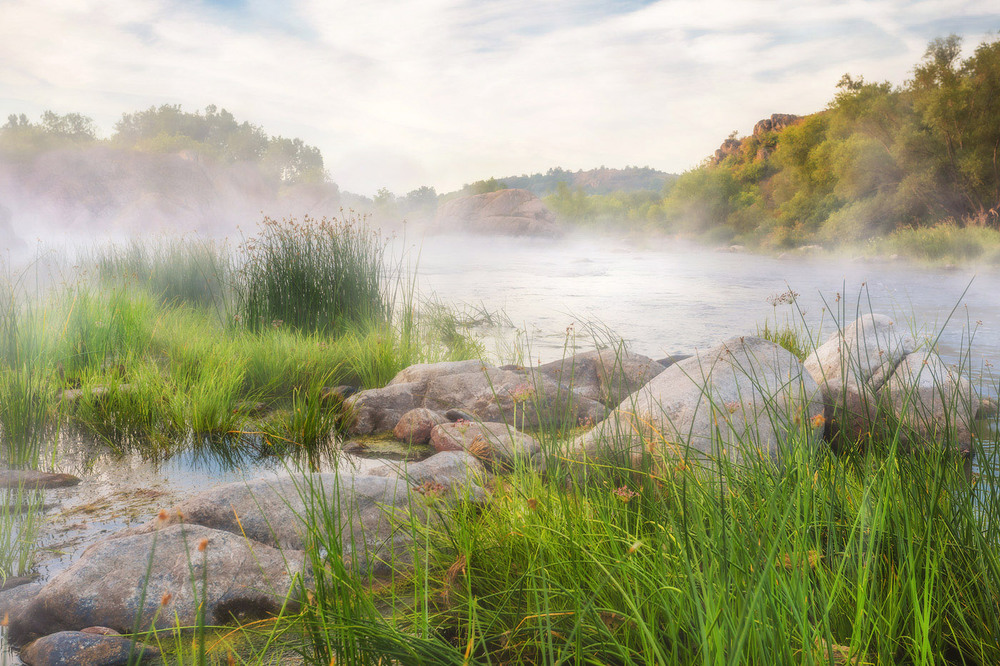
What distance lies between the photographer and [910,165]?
21656 mm

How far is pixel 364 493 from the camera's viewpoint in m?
2.17

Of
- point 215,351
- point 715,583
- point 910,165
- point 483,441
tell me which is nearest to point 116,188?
point 215,351

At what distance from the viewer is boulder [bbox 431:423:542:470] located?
240cm

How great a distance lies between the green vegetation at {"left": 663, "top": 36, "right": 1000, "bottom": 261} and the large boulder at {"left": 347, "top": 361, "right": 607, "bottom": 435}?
1748cm

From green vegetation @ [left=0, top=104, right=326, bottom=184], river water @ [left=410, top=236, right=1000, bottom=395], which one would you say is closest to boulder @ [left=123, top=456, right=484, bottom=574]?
river water @ [left=410, top=236, right=1000, bottom=395]

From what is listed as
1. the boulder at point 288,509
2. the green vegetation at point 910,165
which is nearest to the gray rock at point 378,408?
the boulder at point 288,509

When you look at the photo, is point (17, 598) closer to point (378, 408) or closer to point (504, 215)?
point (378, 408)

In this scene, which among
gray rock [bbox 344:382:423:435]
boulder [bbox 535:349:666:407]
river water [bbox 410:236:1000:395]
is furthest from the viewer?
river water [bbox 410:236:1000:395]

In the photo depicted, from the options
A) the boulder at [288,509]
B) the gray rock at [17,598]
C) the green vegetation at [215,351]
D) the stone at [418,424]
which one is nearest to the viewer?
the gray rock at [17,598]

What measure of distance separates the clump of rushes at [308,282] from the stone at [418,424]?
185 cm

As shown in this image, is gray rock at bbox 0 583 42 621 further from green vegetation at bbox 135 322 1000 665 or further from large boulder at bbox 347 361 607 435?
large boulder at bbox 347 361 607 435

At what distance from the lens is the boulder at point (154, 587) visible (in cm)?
162

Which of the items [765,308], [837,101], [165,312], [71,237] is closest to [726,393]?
[165,312]

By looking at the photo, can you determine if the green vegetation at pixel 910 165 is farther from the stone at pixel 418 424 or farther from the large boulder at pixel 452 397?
the stone at pixel 418 424
